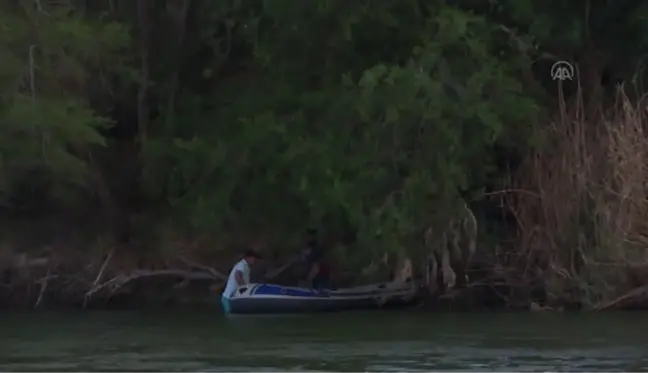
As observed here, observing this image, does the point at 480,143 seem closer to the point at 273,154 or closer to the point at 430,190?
the point at 430,190

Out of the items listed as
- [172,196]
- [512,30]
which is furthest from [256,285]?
[512,30]

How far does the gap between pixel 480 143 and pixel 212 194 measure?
6.26 meters

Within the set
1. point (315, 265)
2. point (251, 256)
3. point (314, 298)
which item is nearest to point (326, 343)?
point (314, 298)

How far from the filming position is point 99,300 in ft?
103

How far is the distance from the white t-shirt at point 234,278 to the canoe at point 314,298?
113 mm

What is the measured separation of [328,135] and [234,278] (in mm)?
3169

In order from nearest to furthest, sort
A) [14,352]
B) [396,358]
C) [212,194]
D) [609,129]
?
[396,358] < [14,352] < [609,129] < [212,194]

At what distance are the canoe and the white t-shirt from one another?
0.11 meters

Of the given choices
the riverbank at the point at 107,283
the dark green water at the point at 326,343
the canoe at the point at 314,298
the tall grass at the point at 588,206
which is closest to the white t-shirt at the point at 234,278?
the canoe at the point at 314,298

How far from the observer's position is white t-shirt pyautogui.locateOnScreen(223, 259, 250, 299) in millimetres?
28672

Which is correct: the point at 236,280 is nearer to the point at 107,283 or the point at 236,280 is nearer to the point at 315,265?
the point at 315,265

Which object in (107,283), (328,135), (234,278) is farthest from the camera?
(107,283)

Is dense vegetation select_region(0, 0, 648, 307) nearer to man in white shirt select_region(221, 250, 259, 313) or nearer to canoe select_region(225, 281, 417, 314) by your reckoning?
canoe select_region(225, 281, 417, 314)

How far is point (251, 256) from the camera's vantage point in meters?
30.1
